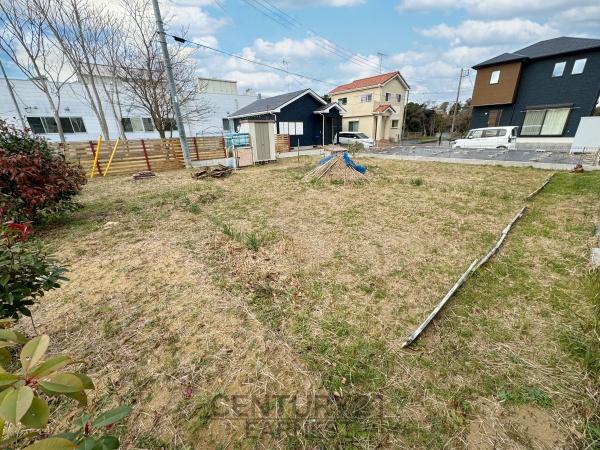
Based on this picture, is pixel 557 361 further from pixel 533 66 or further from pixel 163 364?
pixel 533 66

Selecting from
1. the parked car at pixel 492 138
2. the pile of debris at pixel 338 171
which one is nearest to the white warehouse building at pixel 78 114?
the pile of debris at pixel 338 171

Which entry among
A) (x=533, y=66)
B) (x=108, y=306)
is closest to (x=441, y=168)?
(x=108, y=306)

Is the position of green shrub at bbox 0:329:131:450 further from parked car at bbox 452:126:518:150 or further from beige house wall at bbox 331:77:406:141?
beige house wall at bbox 331:77:406:141

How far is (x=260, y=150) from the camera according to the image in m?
11.8

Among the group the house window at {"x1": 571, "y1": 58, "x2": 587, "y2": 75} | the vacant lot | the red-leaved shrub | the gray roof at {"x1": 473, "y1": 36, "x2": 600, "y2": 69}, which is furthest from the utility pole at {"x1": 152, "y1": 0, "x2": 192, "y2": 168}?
the house window at {"x1": 571, "y1": 58, "x2": 587, "y2": 75}

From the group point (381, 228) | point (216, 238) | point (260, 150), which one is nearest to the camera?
point (216, 238)

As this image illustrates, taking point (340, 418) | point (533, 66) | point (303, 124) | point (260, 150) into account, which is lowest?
point (340, 418)

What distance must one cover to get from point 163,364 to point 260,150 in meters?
10.9

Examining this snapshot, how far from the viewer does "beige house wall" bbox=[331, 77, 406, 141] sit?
23156 millimetres

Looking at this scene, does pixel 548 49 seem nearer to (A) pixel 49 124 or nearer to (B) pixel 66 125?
(B) pixel 66 125

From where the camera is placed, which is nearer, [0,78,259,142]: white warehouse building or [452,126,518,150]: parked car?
[452,126,518,150]: parked car

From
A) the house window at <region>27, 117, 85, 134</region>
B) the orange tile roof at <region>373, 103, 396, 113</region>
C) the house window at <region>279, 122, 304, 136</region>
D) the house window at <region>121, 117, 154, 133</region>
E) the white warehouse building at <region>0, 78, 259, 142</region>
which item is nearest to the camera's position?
the white warehouse building at <region>0, 78, 259, 142</region>

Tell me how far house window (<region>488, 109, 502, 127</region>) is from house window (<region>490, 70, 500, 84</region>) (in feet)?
6.13

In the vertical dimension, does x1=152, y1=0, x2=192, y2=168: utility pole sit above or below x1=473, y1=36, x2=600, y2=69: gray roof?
below
